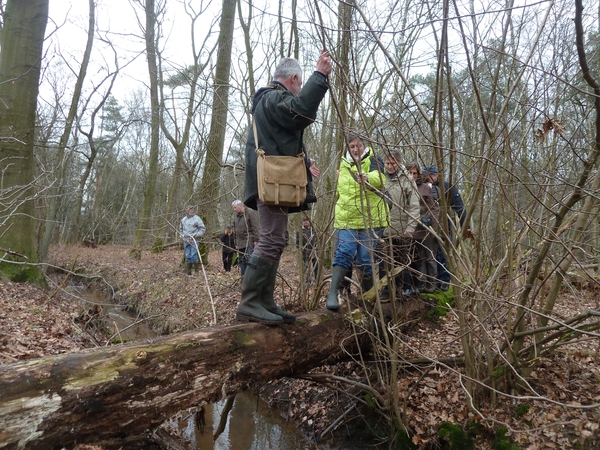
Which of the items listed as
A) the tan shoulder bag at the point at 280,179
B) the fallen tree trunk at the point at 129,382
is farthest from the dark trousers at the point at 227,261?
the tan shoulder bag at the point at 280,179

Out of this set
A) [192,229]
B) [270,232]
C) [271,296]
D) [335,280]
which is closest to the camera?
[270,232]

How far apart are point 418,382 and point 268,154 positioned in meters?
2.19

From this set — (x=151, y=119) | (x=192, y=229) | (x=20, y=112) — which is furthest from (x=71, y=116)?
(x=192, y=229)

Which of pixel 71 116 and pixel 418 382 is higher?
pixel 71 116

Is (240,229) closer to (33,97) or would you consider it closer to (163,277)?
(163,277)

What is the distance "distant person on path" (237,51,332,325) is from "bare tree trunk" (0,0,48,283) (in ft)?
17.5

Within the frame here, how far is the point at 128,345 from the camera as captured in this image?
251cm

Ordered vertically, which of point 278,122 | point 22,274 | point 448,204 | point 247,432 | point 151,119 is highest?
point 151,119

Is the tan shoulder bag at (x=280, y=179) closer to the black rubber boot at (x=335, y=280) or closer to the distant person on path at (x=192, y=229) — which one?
the black rubber boot at (x=335, y=280)

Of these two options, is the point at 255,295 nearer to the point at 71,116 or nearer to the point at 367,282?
the point at 367,282

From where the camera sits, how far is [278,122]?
118 inches

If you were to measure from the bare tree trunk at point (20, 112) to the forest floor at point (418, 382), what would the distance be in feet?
2.40

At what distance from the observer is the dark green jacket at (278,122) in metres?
2.77

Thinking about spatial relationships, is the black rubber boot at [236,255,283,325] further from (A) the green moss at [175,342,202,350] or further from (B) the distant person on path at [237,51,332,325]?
(A) the green moss at [175,342,202,350]
